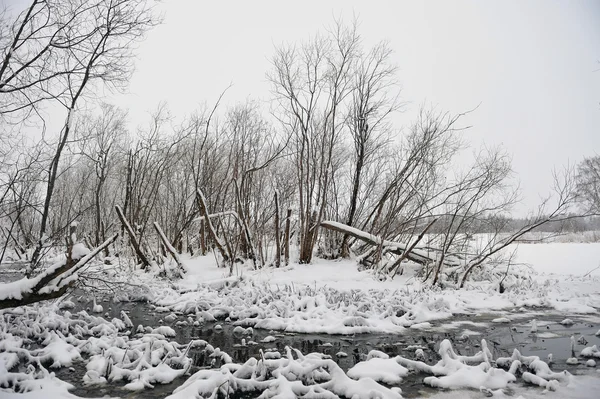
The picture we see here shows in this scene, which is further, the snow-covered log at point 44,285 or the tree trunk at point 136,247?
the tree trunk at point 136,247

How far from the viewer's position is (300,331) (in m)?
6.54

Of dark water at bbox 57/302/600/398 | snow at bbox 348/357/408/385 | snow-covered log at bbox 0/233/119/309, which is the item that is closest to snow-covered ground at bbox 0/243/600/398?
snow at bbox 348/357/408/385

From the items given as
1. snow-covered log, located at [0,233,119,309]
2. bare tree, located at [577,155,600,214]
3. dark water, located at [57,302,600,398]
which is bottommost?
dark water, located at [57,302,600,398]

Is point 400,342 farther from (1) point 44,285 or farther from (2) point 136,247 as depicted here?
(2) point 136,247

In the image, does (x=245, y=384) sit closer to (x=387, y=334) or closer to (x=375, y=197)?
(x=387, y=334)

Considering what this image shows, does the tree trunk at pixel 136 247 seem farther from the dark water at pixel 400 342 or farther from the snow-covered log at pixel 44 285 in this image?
the snow-covered log at pixel 44 285

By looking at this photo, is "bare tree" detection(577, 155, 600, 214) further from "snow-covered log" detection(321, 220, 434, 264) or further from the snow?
the snow

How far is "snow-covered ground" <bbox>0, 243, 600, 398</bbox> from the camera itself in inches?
156

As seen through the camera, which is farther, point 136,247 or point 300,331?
point 136,247

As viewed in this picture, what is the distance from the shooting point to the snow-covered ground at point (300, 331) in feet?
13.0

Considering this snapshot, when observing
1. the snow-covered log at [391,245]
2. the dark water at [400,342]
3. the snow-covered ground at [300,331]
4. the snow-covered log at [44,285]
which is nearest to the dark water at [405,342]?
the dark water at [400,342]

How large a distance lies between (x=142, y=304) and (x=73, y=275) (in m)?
5.20

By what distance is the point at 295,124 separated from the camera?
14.5m

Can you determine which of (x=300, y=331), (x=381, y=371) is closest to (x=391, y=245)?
(x=300, y=331)
